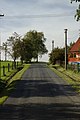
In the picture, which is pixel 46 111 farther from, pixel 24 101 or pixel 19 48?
pixel 19 48

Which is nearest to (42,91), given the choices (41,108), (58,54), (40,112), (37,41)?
(41,108)

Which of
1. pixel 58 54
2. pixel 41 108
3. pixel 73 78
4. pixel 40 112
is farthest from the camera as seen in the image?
pixel 58 54

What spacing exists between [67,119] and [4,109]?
4468 mm

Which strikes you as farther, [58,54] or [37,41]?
[37,41]

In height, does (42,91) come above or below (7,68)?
below

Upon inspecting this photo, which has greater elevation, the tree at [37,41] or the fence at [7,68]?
the tree at [37,41]

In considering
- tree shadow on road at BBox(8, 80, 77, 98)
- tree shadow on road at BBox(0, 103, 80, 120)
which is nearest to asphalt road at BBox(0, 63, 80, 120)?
tree shadow on road at BBox(0, 103, 80, 120)

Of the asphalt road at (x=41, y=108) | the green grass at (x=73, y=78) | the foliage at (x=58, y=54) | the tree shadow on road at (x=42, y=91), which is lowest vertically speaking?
the asphalt road at (x=41, y=108)

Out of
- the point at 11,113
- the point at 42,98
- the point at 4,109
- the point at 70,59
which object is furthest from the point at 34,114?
the point at 70,59

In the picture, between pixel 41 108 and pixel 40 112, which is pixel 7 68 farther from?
pixel 40 112

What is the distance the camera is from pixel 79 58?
281ft

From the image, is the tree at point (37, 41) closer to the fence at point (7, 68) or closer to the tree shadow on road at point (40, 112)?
the fence at point (7, 68)

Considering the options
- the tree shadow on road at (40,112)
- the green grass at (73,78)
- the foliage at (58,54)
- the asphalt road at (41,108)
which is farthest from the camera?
the foliage at (58,54)

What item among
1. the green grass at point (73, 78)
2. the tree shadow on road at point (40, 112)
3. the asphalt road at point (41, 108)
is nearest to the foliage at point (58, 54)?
the green grass at point (73, 78)
